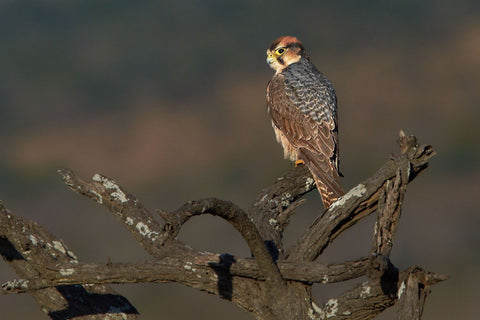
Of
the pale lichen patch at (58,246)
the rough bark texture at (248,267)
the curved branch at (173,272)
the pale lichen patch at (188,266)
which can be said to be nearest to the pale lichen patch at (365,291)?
the rough bark texture at (248,267)

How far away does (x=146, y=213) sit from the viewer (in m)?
5.96

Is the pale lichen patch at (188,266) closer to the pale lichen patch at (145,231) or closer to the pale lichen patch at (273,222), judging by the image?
the pale lichen patch at (145,231)

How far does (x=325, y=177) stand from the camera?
7.62 m

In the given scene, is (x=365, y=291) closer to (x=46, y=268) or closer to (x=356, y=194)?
(x=356, y=194)

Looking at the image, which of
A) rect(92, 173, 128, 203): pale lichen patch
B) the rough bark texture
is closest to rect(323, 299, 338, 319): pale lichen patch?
the rough bark texture

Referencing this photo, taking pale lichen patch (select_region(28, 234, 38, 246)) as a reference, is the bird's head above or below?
above

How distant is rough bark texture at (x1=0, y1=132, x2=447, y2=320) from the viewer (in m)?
5.20

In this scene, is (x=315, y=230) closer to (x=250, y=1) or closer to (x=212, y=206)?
(x=212, y=206)

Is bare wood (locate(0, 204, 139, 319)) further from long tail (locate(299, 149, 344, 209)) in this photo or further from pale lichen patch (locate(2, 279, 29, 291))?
long tail (locate(299, 149, 344, 209))

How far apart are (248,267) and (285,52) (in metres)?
4.31

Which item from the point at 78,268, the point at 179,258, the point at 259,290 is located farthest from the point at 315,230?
the point at 78,268

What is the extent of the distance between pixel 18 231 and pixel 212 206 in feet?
4.64

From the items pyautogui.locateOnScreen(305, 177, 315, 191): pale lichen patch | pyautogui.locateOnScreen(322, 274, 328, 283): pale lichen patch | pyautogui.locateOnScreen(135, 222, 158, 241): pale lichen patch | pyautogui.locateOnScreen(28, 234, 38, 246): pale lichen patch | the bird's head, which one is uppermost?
the bird's head

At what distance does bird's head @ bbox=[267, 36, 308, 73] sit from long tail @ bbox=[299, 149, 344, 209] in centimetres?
172
